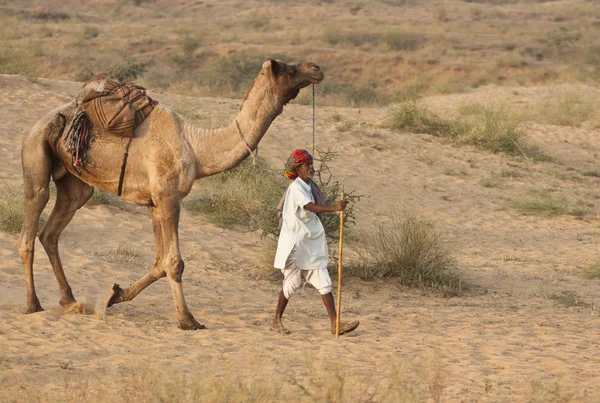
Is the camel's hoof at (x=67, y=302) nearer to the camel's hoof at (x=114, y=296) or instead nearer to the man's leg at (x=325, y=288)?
the camel's hoof at (x=114, y=296)

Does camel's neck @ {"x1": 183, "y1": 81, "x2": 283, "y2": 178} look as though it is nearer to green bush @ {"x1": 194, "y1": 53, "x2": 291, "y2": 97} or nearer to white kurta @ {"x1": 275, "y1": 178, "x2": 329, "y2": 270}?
white kurta @ {"x1": 275, "y1": 178, "x2": 329, "y2": 270}

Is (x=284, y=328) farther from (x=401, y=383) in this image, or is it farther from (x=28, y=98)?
(x=28, y=98)

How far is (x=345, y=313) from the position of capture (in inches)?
351

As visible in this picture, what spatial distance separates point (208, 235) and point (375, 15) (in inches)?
1537

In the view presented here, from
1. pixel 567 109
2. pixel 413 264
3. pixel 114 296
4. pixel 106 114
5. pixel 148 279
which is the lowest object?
pixel 567 109

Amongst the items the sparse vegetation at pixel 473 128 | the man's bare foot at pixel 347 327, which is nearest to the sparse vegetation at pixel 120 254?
the man's bare foot at pixel 347 327

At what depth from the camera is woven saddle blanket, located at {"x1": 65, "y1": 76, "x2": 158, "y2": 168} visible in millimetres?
7543

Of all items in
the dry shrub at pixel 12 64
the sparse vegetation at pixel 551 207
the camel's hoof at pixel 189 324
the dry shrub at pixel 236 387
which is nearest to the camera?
the dry shrub at pixel 236 387

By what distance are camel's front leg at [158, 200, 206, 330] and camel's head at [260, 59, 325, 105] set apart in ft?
4.01

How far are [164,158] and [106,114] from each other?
58 cm

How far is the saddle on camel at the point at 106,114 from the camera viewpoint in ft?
24.7

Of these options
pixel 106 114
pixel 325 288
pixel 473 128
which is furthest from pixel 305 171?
pixel 473 128

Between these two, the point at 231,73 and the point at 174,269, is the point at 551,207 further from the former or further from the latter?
the point at 231,73

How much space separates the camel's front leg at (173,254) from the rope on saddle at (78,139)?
779 mm
